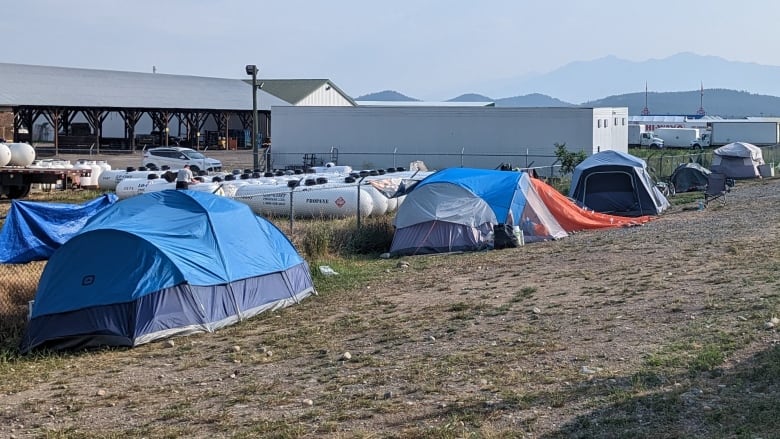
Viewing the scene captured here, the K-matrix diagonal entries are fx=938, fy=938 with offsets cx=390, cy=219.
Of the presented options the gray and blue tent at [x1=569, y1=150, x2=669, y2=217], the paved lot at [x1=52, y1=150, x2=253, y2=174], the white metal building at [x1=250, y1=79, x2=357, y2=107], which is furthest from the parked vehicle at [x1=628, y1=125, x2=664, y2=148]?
the gray and blue tent at [x1=569, y1=150, x2=669, y2=217]

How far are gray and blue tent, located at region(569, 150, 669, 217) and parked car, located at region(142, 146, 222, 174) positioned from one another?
21.1 m

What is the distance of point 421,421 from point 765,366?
10.4ft

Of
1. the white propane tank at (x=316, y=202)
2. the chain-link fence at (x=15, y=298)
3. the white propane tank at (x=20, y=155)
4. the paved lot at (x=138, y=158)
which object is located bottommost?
the chain-link fence at (x=15, y=298)

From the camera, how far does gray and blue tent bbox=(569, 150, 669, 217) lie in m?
24.9

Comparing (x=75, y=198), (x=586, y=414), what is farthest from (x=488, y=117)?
(x=586, y=414)

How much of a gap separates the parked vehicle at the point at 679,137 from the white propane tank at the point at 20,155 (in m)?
54.5

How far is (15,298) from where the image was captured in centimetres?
1296

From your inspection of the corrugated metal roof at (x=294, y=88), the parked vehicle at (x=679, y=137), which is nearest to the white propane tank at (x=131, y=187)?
the corrugated metal roof at (x=294, y=88)

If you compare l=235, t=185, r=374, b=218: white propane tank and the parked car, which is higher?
the parked car

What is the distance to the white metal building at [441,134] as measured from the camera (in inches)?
1626

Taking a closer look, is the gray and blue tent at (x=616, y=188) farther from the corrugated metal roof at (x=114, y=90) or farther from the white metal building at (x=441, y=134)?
the corrugated metal roof at (x=114, y=90)

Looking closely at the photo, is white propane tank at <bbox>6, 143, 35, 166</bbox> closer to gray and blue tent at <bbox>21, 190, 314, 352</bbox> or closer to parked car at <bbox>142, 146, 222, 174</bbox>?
parked car at <bbox>142, 146, 222, 174</bbox>

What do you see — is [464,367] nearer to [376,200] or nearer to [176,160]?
[376,200]

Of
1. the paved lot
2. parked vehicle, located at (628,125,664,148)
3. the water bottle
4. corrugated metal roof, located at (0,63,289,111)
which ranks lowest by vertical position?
the water bottle
